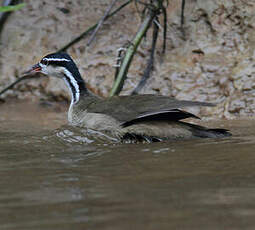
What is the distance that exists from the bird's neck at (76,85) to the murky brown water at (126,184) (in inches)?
45.5

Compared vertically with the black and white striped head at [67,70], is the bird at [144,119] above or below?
below

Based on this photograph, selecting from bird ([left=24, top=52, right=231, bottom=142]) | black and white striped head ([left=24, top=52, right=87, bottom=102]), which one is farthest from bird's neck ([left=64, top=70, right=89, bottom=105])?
bird ([left=24, top=52, right=231, bottom=142])

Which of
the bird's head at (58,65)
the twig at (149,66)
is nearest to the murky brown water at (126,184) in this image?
the bird's head at (58,65)

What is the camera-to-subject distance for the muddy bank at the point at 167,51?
7.00 m

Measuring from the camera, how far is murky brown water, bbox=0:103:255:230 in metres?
2.59

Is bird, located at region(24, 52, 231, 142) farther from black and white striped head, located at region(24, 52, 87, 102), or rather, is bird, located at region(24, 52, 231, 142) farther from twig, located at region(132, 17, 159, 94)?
twig, located at region(132, 17, 159, 94)

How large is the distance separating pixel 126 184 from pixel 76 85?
341 cm

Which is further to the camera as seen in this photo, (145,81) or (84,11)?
(84,11)

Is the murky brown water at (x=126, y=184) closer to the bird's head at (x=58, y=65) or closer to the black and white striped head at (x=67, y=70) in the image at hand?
the black and white striped head at (x=67, y=70)

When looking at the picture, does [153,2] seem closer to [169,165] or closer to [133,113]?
[133,113]

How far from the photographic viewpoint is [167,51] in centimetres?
756

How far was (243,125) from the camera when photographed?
600 cm

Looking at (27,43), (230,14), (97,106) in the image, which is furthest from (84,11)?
(97,106)

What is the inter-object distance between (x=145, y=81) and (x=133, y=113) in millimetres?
2126
